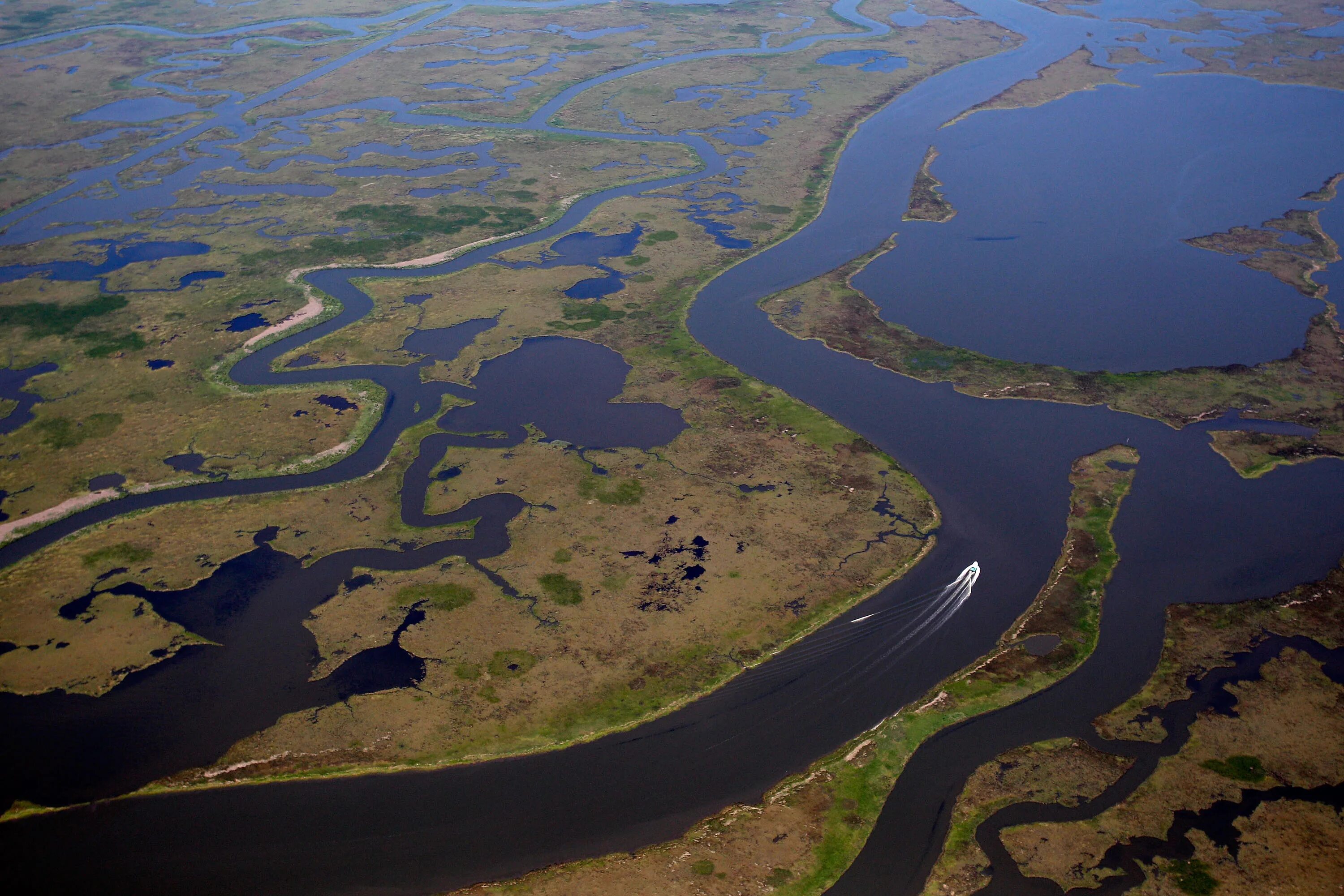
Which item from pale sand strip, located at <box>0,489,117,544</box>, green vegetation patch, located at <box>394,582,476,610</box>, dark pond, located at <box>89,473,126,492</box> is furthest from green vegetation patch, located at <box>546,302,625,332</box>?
pale sand strip, located at <box>0,489,117,544</box>

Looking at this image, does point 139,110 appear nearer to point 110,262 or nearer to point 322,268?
point 110,262

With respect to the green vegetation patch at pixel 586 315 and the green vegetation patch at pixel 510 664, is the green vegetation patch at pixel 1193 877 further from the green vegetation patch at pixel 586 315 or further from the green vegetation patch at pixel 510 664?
the green vegetation patch at pixel 586 315

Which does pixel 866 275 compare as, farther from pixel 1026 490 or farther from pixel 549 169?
pixel 549 169

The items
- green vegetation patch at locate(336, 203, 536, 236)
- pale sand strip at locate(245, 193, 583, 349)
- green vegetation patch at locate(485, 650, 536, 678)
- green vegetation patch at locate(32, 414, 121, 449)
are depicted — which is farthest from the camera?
green vegetation patch at locate(336, 203, 536, 236)

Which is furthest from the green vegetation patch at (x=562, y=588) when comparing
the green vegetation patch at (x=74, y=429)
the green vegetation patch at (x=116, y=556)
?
the green vegetation patch at (x=74, y=429)

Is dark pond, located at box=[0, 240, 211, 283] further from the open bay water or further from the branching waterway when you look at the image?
the open bay water

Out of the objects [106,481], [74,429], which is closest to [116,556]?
[106,481]

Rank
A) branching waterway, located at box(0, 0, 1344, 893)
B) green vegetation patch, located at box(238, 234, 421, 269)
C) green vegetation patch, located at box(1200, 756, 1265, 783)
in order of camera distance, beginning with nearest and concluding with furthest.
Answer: branching waterway, located at box(0, 0, 1344, 893), green vegetation patch, located at box(1200, 756, 1265, 783), green vegetation patch, located at box(238, 234, 421, 269)

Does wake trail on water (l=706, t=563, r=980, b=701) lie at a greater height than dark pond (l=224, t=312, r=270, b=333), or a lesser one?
lesser

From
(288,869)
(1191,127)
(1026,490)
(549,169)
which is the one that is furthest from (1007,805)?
(1191,127)
